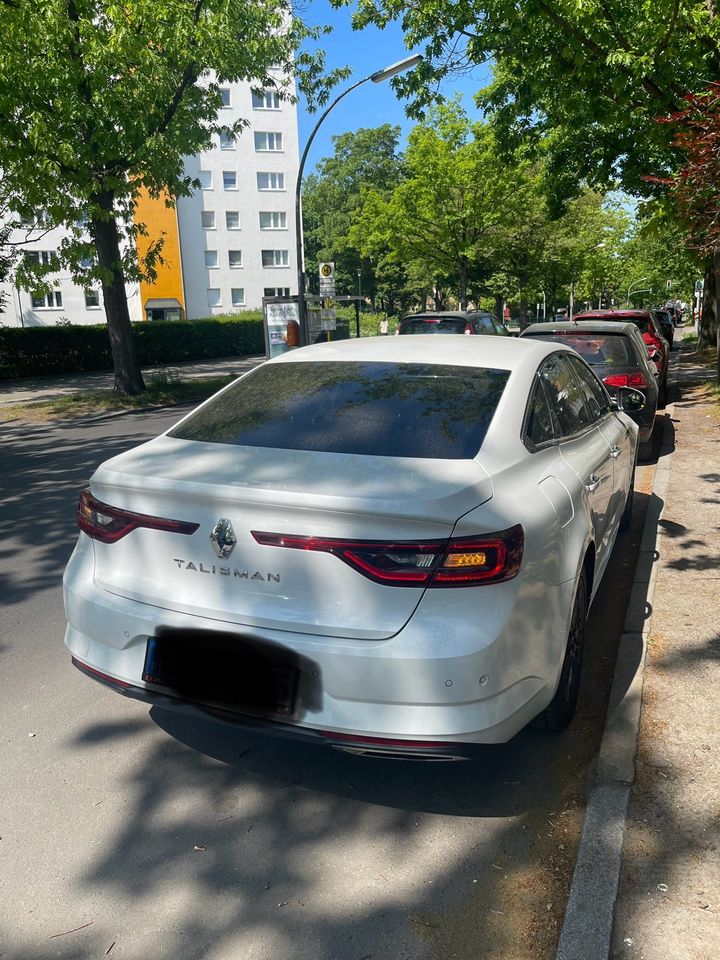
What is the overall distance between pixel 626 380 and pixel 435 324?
7.68 m

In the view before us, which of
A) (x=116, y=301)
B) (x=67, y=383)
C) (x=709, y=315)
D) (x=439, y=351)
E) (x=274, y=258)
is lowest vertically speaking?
(x=67, y=383)

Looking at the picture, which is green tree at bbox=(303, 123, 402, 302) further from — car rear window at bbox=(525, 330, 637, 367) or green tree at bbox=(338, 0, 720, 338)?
car rear window at bbox=(525, 330, 637, 367)

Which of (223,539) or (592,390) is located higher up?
(592,390)

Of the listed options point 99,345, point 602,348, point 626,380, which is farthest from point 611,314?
point 99,345

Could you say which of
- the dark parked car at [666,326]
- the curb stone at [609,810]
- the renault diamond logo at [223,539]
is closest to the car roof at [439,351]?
the renault diamond logo at [223,539]

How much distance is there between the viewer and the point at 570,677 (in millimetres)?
3436

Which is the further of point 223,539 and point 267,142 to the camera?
point 267,142

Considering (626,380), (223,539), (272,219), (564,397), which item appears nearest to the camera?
(223,539)

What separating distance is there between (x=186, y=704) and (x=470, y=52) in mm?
13111

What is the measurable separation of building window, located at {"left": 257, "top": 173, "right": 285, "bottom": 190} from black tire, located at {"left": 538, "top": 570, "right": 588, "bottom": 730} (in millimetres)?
59134

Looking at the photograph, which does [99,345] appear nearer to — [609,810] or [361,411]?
[361,411]

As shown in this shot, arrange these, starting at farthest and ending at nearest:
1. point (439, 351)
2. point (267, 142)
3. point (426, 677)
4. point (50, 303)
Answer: point (267, 142) → point (50, 303) → point (439, 351) → point (426, 677)

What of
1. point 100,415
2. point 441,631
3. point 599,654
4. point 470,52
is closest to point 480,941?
point 441,631

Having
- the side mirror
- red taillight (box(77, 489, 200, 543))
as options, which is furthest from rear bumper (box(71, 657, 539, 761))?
the side mirror
